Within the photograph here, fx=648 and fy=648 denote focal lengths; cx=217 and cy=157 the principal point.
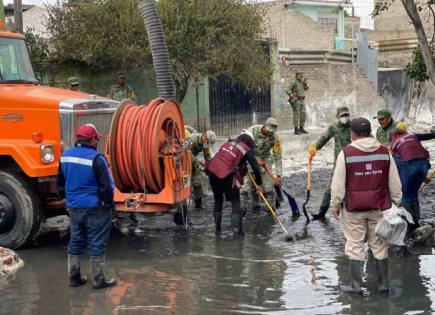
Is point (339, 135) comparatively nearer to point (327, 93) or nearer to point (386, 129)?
point (386, 129)

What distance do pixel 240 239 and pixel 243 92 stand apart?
1170 centimetres

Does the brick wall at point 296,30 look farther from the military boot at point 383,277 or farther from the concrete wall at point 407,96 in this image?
the military boot at point 383,277

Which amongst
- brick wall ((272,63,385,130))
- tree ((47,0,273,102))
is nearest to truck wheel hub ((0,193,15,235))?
tree ((47,0,273,102))

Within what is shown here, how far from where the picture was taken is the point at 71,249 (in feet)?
22.6

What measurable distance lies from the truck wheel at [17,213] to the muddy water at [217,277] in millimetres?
232

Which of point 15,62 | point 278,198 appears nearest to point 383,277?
point 278,198

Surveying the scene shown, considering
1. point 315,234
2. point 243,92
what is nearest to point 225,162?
point 315,234

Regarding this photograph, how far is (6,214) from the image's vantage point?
27.9ft

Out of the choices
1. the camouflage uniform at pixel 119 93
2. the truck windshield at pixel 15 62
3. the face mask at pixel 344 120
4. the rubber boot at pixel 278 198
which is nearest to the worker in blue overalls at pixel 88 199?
the truck windshield at pixel 15 62

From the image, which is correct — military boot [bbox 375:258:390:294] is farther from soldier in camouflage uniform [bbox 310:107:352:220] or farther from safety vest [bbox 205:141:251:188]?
soldier in camouflage uniform [bbox 310:107:352:220]

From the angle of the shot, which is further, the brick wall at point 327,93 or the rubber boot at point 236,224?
the brick wall at point 327,93

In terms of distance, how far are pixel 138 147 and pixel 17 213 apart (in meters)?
1.81

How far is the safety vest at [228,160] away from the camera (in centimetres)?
906

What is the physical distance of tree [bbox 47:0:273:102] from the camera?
595 inches
